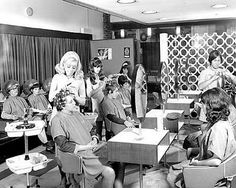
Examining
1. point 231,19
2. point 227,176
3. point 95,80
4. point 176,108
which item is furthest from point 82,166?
point 231,19

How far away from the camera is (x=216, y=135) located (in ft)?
5.85

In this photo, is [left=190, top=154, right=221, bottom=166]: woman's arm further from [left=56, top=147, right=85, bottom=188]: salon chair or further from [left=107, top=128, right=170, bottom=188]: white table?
[left=56, top=147, right=85, bottom=188]: salon chair

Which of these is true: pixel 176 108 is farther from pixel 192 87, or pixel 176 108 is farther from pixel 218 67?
pixel 192 87

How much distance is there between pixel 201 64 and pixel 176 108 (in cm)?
191

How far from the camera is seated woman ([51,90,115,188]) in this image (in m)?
2.15

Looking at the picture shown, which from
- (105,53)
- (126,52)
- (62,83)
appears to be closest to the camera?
(62,83)

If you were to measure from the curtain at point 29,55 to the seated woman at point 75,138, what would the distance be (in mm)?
2204

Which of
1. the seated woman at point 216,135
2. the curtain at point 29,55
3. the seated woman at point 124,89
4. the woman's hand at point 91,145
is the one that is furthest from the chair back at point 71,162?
the curtain at point 29,55

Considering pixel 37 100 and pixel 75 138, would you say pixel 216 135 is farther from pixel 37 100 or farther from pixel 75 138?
pixel 37 100

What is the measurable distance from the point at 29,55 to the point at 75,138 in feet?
9.22

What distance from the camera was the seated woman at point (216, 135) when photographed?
177 centimetres

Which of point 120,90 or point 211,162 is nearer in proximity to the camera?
point 211,162

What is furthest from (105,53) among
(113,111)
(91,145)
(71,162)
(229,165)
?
(229,165)

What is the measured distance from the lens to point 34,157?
2.64 meters
